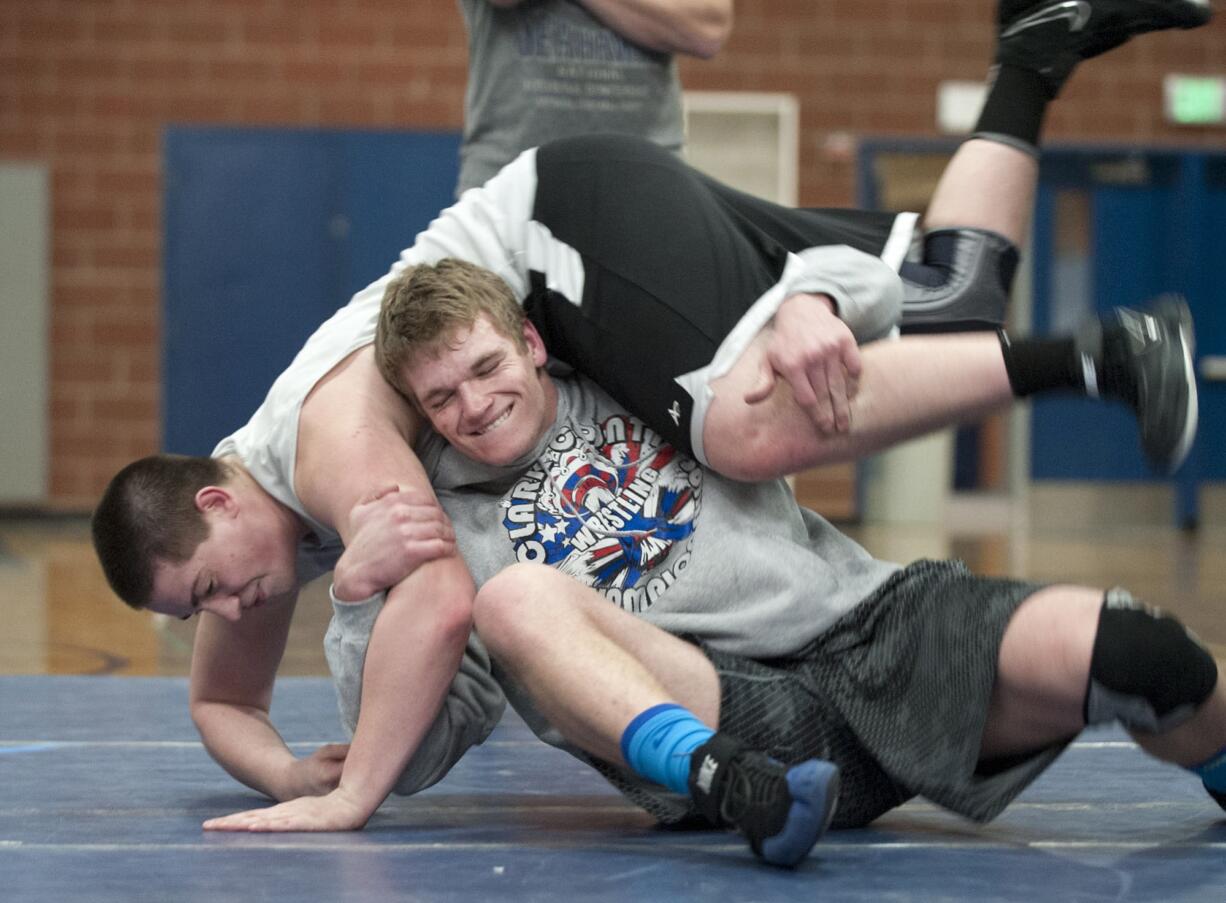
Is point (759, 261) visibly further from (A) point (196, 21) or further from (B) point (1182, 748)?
(A) point (196, 21)

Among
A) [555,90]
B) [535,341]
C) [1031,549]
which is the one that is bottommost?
[1031,549]

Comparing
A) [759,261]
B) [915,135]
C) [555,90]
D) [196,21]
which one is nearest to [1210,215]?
[915,135]

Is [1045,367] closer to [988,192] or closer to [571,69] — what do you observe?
[988,192]

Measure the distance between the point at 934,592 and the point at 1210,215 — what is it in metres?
7.84

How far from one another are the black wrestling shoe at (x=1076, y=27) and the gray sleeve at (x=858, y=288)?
495mm

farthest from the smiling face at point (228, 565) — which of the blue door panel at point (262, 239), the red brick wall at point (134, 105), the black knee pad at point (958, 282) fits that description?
the red brick wall at point (134, 105)

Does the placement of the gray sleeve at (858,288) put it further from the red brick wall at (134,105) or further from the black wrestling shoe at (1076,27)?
the red brick wall at (134,105)

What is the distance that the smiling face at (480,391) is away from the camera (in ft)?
6.82

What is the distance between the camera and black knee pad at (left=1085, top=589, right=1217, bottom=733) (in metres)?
1.86

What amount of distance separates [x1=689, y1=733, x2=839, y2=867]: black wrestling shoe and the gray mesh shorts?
0.25m

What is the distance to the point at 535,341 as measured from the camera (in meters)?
2.21

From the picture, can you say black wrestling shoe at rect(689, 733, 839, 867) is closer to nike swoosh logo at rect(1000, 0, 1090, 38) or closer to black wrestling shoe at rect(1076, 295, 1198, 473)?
black wrestling shoe at rect(1076, 295, 1198, 473)

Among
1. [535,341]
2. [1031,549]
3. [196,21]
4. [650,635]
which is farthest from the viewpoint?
[196,21]

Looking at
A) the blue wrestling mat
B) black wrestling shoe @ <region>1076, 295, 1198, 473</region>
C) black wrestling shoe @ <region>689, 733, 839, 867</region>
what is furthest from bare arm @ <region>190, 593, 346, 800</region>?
black wrestling shoe @ <region>1076, 295, 1198, 473</region>
